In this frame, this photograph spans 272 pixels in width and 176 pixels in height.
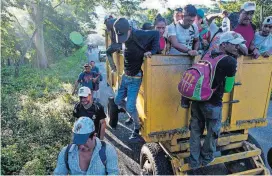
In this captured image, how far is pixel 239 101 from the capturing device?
3.39m

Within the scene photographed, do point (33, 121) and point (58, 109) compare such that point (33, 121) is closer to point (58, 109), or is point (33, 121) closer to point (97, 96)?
point (58, 109)

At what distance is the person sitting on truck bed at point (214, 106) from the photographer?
2.70 meters

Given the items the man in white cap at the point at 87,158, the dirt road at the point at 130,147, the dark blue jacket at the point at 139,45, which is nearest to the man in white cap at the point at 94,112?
the dark blue jacket at the point at 139,45

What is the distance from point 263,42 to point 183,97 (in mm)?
1829

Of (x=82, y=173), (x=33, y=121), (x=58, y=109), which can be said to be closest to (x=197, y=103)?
(x=82, y=173)

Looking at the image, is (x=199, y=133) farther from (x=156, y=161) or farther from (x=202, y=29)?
(x=202, y=29)

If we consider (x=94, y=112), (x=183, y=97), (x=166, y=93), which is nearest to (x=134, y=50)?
(x=166, y=93)

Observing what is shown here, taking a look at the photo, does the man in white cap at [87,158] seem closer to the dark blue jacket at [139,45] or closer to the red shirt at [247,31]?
the dark blue jacket at [139,45]

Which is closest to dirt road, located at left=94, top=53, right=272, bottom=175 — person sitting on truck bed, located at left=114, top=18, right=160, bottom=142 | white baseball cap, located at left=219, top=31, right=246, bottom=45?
person sitting on truck bed, located at left=114, top=18, right=160, bottom=142

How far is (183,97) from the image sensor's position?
304cm

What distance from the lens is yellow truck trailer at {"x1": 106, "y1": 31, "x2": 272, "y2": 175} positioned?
3.12 metres

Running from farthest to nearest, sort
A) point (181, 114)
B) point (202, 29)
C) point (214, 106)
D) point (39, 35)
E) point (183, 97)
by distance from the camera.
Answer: point (39, 35), point (202, 29), point (181, 114), point (183, 97), point (214, 106)

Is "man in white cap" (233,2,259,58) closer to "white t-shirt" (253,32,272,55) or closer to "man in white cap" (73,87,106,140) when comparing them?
"white t-shirt" (253,32,272,55)

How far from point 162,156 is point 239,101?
137cm
